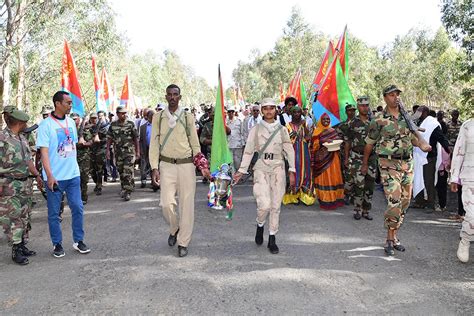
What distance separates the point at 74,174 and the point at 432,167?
252 inches

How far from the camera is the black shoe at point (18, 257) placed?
195 inches

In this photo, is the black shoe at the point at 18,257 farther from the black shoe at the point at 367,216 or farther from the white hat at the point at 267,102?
the black shoe at the point at 367,216

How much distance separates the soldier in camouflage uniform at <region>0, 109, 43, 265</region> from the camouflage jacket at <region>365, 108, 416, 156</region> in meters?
4.43

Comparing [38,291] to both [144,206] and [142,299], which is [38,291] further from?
[144,206]

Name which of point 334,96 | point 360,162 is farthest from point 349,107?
point 360,162

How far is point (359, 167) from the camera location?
23.7 ft

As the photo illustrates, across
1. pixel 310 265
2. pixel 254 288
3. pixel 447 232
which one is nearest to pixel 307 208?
pixel 447 232

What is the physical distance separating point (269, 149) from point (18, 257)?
3373 millimetres

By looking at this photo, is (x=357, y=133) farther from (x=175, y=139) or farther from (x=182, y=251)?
(x=182, y=251)

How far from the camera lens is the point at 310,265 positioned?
15.5 ft

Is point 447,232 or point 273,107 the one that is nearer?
point 273,107

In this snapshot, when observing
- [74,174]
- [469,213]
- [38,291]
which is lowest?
[38,291]

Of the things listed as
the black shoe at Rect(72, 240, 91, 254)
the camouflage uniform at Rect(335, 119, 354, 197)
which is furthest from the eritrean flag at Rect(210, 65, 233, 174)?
the camouflage uniform at Rect(335, 119, 354, 197)

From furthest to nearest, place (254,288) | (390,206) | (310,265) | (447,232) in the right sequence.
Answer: (447,232) < (390,206) < (310,265) < (254,288)
